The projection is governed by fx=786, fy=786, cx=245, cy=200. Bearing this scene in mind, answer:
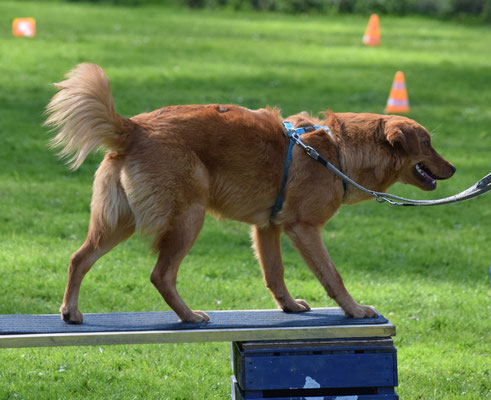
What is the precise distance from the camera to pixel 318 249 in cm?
507

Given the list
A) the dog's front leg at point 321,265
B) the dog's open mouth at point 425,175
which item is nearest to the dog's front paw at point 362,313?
the dog's front leg at point 321,265

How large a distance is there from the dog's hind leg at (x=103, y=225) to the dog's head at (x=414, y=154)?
1.86 metres

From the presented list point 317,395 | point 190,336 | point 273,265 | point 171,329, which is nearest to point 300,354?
point 317,395

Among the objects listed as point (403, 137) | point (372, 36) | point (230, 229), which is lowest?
point (230, 229)

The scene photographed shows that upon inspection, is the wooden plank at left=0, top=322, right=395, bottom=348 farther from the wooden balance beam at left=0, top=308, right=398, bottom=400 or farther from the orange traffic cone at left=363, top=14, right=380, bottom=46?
the orange traffic cone at left=363, top=14, right=380, bottom=46

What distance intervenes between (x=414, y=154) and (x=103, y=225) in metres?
2.18

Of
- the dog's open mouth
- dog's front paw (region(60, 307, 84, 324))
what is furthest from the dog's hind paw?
the dog's open mouth

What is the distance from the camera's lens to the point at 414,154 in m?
5.44

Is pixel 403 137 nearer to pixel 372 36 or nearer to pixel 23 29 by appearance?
pixel 23 29

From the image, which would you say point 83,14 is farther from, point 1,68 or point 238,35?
point 1,68

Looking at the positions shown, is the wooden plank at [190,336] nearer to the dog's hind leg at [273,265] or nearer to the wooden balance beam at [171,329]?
the wooden balance beam at [171,329]

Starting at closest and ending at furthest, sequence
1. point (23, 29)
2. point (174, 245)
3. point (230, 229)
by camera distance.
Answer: point (174, 245)
point (230, 229)
point (23, 29)

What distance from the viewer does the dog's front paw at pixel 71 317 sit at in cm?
499

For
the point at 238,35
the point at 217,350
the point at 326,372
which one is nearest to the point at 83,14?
the point at 238,35
